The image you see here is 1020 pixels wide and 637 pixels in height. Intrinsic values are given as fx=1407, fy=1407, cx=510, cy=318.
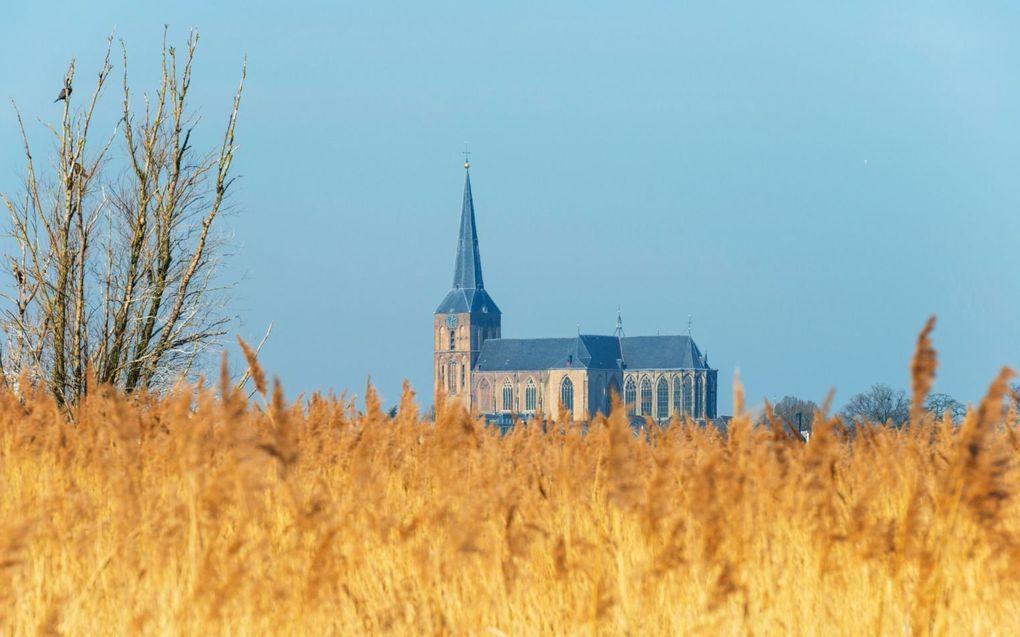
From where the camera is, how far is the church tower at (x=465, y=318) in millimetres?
127812

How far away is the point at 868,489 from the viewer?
311 cm

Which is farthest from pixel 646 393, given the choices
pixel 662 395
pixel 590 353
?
pixel 590 353

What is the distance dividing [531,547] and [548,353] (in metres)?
124

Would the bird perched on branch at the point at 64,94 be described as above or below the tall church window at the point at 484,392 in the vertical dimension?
below

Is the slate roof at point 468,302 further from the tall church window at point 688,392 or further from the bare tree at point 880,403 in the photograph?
the bare tree at point 880,403

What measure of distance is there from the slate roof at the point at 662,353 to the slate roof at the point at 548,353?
4.19ft

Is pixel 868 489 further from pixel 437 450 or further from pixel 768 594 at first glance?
pixel 437 450

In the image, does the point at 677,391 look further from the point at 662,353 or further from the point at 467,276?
the point at 467,276

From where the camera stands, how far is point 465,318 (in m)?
129

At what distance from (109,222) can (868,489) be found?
1006cm

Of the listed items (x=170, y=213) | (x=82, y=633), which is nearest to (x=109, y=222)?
(x=170, y=213)

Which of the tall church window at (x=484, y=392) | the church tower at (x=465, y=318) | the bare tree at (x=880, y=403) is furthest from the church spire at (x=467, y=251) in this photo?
the bare tree at (x=880, y=403)

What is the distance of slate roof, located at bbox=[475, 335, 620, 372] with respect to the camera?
412 feet

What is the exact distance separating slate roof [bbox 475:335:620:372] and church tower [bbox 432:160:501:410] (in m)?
1.45
